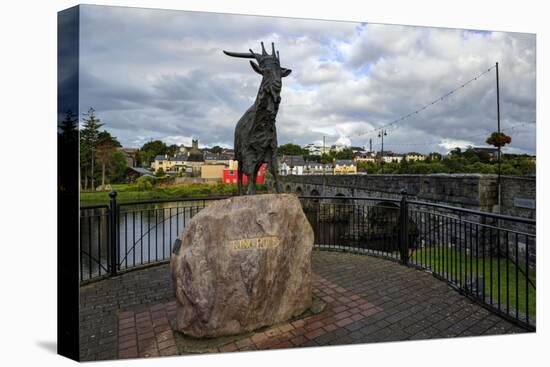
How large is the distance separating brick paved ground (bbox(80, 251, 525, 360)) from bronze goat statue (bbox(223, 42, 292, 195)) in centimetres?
166

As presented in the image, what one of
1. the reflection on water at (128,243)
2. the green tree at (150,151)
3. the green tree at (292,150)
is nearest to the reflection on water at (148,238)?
the reflection on water at (128,243)

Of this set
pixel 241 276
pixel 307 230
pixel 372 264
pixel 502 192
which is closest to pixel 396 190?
pixel 502 192

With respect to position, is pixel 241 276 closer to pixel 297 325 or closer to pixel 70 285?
pixel 297 325

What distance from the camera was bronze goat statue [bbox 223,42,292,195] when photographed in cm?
347

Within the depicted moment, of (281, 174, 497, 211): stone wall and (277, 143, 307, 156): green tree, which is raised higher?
(277, 143, 307, 156): green tree

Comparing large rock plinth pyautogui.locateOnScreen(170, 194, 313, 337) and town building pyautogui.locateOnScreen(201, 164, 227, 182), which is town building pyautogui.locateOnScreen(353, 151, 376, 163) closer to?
town building pyautogui.locateOnScreen(201, 164, 227, 182)

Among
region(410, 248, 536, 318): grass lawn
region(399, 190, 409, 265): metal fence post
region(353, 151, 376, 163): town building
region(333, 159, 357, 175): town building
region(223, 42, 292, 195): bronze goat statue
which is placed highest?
region(353, 151, 376, 163): town building

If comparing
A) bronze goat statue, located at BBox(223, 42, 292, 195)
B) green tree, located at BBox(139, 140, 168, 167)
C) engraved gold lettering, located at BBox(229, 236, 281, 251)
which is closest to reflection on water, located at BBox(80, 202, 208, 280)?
bronze goat statue, located at BBox(223, 42, 292, 195)

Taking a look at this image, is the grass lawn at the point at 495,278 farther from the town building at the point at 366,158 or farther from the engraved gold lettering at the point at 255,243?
the town building at the point at 366,158

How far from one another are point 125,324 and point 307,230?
85.4 inches

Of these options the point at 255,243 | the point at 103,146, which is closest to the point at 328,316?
the point at 255,243

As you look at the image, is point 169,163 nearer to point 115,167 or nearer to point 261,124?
point 115,167

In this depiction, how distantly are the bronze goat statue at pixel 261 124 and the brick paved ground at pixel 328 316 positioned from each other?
166 cm

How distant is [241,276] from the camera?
9.71 feet
